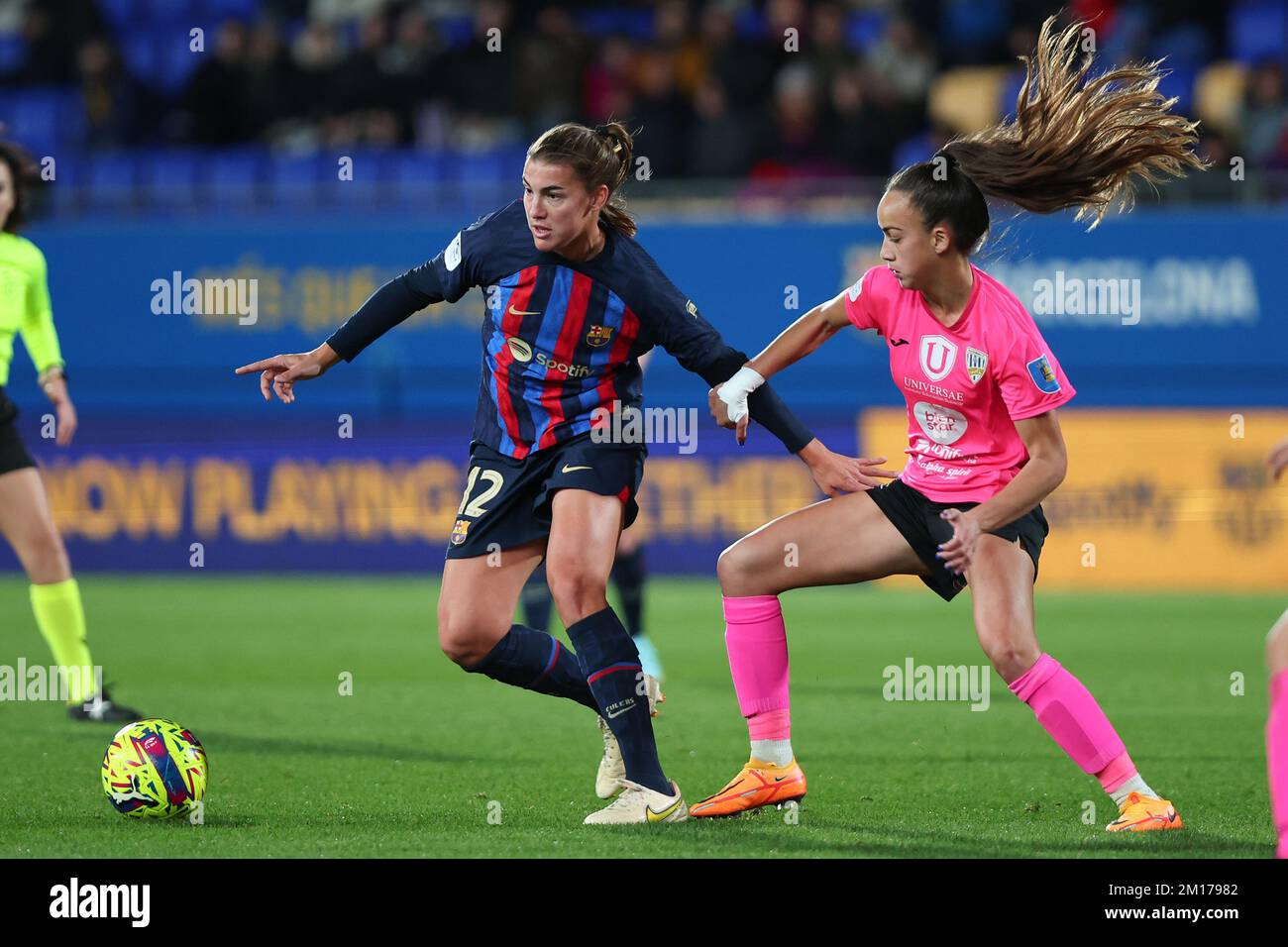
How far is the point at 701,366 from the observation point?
5.53m

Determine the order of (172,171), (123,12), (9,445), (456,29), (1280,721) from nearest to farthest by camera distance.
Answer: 1. (1280,721)
2. (9,445)
3. (172,171)
4. (456,29)
5. (123,12)

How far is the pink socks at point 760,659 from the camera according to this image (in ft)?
18.4

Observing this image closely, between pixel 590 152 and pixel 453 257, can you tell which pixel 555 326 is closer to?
pixel 453 257

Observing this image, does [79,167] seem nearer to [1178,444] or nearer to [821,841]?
[1178,444]

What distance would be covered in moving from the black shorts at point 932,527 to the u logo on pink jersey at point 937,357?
37 centimetres

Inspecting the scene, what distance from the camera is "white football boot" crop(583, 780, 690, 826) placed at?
17.5 ft

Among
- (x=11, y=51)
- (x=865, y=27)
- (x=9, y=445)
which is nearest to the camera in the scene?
(x=9, y=445)

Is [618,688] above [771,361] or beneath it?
beneath

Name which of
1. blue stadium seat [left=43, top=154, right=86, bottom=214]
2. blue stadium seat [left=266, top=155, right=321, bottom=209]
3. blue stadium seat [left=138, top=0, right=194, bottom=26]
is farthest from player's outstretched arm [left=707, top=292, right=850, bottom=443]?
blue stadium seat [left=138, top=0, right=194, bottom=26]

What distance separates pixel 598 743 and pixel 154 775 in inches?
86.7

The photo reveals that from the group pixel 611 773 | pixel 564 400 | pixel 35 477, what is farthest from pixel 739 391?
pixel 35 477

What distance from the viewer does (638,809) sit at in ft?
17.5

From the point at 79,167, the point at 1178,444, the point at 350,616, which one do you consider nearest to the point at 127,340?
the point at 79,167

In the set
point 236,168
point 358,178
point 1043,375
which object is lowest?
point 1043,375
